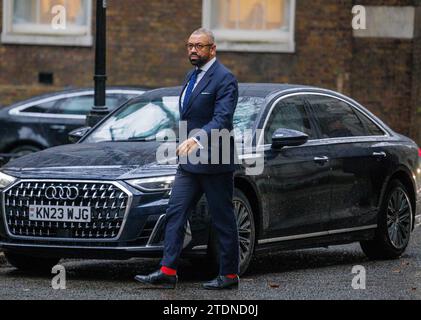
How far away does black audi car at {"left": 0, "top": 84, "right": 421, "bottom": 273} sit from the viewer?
32.4 ft

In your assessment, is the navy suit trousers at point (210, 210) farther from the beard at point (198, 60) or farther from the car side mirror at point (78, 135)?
the car side mirror at point (78, 135)

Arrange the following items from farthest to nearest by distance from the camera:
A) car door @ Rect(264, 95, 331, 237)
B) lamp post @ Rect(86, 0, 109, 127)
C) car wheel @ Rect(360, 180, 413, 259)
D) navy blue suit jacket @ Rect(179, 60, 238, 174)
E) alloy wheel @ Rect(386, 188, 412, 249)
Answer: lamp post @ Rect(86, 0, 109, 127)
alloy wheel @ Rect(386, 188, 412, 249)
car wheel @ Rect(360, 180, 413, 259)
car door @ Rect(264, 95, 331, 237)
navy blue suit jacket @ Rect(179, 60, 238, 174)

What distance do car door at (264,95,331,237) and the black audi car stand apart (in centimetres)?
1

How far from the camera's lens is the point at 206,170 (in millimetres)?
9492

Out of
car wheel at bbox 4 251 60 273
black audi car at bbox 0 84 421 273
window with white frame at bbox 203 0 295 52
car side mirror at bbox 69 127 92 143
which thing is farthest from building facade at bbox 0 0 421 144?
car wheel at bbox 4 251 60 273

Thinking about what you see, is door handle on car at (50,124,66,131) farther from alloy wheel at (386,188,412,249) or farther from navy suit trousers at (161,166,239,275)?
navy suit trousers at (161,166,239,275)

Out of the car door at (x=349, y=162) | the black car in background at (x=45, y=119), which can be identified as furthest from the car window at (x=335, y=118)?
the black car in background at (x=45, y=119)

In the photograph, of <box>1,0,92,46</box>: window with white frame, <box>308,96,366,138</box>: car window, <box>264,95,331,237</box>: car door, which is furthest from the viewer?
<box>1,0,92,46</box>: window with white frame

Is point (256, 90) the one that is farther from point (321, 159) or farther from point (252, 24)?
point (252, 24)

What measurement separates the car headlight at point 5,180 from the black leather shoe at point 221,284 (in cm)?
174

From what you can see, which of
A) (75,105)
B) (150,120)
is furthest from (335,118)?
(75,105)

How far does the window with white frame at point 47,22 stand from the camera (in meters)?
25.3

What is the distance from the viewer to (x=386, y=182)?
12.1 metres
